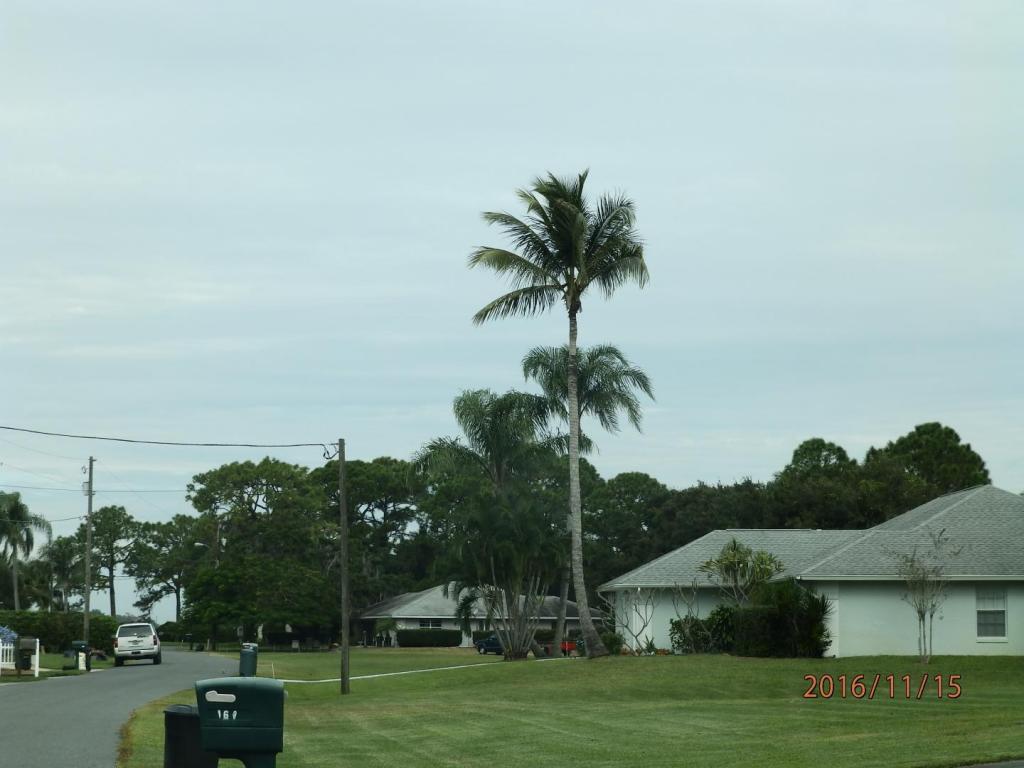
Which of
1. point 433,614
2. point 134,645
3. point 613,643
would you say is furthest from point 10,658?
point 433,614

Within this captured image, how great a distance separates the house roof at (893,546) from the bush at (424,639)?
32428 millimetres

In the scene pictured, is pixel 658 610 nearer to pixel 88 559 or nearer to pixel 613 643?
pixel 613 643

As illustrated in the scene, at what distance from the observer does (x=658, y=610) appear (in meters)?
48.7

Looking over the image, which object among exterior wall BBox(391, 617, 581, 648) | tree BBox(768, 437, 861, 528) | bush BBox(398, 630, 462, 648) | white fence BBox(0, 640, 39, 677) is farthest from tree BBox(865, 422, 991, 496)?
white fence BBox(0, 640, 39, 677)

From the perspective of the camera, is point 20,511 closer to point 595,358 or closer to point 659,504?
point 659,504

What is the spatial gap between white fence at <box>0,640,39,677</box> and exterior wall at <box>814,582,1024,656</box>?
25.9 metres

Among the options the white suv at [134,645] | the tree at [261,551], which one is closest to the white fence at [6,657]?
the white suv at [134,645]

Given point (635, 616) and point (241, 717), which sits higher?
point (241, 717)

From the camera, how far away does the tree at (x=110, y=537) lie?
412ft

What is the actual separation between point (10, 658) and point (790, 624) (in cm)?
2650

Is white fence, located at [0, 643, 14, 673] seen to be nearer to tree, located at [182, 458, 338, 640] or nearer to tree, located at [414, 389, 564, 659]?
tree, located at [414, 389, 564, 659]

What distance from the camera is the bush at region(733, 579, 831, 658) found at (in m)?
38.5

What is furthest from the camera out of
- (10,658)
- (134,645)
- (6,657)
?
(134,645)

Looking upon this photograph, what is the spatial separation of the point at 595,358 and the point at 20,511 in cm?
7253
